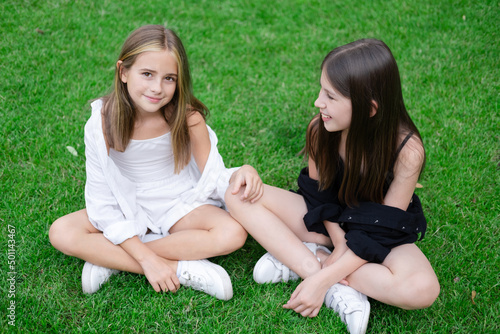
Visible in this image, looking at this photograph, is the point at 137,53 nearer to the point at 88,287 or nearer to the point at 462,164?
the point at 88,287

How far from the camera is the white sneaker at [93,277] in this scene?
2.43m

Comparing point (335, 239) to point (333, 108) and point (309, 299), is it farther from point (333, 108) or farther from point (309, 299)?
point (333, 108)

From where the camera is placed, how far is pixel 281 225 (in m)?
2.59

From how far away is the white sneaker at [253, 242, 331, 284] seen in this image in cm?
252

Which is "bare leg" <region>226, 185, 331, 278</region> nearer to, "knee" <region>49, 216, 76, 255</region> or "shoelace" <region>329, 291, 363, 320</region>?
"shoelace" <region>329, 291, 363, 320</region>

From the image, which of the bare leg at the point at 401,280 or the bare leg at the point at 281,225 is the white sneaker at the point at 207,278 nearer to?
the bare leg at the point at 281,225

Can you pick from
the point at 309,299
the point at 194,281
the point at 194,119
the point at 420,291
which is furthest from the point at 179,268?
the point at 420,291

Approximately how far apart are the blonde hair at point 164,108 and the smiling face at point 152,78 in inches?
1.0

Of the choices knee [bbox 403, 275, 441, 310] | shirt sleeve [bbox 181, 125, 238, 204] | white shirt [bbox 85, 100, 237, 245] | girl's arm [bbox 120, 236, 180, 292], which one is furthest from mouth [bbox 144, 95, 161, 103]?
knee [bbox 403, 275, 441, 310]

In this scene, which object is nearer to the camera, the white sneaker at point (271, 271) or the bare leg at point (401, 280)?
the bare leg at point (401, 280)

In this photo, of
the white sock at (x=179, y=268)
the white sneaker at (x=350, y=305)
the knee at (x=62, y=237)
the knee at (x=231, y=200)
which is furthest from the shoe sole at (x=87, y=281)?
the white sneaker at (x=350, y=305)

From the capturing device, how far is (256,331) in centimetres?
230

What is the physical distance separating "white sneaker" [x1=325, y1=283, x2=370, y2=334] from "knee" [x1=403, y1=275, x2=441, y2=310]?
200 mm

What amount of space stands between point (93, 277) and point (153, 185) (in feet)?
1.87
